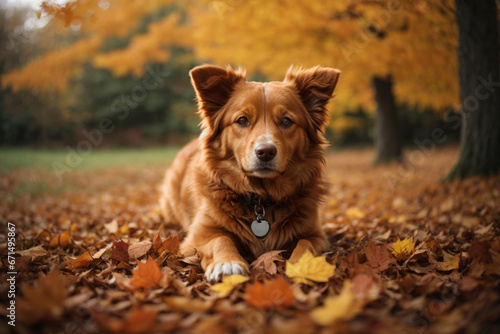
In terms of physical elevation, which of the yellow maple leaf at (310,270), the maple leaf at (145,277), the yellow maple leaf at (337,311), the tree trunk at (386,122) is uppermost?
the yellow maple leaf at (337,311)

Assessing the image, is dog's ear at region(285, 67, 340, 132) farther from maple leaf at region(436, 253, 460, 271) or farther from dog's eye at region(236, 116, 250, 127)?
maple leaf at region(436, 253, 460, 271)

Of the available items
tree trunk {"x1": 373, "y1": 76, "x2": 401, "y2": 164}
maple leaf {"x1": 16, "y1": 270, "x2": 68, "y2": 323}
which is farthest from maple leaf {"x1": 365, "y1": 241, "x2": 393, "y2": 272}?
tree trunk {"x1": 373, "y1": 76, "x2": 401, "y2": 164}

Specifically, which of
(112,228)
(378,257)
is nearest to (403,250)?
(378,257)

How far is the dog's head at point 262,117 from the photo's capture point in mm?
2729

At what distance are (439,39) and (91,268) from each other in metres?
6.36

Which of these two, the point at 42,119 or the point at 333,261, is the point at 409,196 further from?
the point at 42,119

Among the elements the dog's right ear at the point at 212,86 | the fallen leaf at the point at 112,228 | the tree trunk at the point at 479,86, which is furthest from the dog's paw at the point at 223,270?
the tree trunk at the point at 479,86

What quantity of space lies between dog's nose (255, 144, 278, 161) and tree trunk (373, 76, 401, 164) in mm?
8713

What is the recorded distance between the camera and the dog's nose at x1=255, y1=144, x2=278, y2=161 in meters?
2.61

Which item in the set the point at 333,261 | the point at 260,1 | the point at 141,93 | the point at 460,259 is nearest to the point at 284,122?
the point at 333,261

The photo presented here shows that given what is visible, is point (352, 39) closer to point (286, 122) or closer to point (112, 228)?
point (286, 122)

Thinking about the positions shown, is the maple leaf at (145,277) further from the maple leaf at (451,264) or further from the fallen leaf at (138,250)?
the maple leaf at (451,264)

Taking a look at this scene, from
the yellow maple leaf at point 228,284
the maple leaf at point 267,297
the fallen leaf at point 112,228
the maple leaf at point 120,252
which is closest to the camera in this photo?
the maple leaf at point 267,297

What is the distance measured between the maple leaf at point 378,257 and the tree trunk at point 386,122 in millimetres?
8667
